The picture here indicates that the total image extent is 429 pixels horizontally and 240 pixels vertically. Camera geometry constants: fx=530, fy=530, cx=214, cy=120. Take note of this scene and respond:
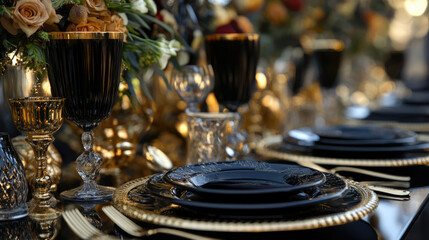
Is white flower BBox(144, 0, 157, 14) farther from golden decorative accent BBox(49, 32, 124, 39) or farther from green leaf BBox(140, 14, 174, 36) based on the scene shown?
golden decorative accent BBox(49, 32, 124, 39)

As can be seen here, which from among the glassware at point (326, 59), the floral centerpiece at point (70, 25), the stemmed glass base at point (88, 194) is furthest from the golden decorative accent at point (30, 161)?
the glassware at point (326, 59)

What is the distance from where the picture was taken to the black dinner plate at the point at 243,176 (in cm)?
68

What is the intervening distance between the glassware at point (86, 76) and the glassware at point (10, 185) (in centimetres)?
11

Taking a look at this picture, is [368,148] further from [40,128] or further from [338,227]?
[40,128]

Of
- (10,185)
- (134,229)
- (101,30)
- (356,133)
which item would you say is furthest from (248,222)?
(356,133)

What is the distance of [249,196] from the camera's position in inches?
23.3

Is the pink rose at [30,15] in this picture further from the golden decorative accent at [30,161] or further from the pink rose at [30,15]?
the golden decorative accent at [30,161]

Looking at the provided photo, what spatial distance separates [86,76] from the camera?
2.52ft

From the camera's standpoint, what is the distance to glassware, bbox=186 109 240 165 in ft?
3.33

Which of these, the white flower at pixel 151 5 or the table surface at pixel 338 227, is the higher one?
the white flower at pixel 151 5

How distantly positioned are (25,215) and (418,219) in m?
0.55

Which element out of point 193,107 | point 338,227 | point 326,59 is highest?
point 326,59

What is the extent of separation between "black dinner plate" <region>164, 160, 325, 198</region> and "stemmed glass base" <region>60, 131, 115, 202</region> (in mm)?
159

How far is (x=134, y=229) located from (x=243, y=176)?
0.20 meters
